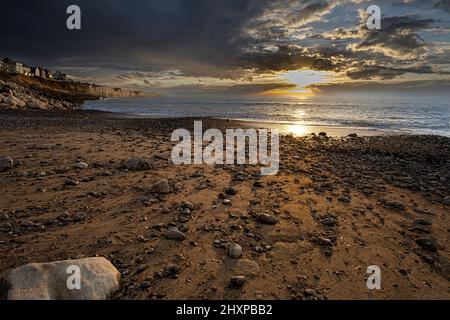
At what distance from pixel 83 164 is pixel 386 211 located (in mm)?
7676

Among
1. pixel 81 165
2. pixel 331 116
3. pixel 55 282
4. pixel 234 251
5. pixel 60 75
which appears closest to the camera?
pixel 55 282

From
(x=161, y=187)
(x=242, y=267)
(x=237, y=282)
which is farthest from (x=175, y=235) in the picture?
(x=161, y=187)

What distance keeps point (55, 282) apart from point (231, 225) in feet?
8.87

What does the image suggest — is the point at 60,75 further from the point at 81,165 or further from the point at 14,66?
the point at 81,165

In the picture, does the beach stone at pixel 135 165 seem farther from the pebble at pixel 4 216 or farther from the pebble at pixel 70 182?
the pebble at pixel 4 216

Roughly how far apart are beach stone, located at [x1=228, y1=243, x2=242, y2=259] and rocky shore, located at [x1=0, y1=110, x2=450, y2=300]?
0.05 ft

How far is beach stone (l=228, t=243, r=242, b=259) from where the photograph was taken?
12.1 feet

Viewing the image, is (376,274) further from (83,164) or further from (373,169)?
(83,164)

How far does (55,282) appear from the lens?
2.61 m

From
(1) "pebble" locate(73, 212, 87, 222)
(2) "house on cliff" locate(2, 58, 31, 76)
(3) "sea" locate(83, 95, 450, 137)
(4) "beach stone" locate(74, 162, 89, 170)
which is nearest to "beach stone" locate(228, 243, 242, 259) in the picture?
(1) "pebble" locate(73, 212, 87, 222)

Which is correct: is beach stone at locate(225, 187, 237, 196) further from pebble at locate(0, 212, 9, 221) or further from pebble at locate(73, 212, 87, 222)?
pebble at locate(0, 212, 9, 221)

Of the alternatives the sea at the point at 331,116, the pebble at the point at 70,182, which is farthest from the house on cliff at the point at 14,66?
the pebble at the point at 70,182
